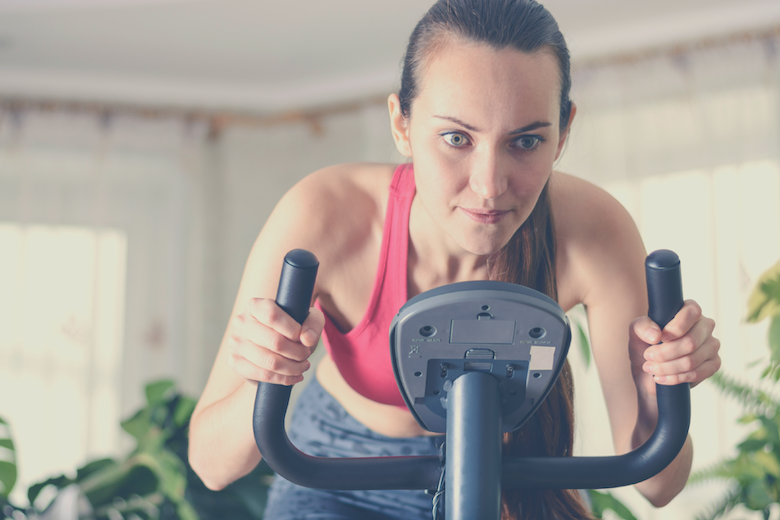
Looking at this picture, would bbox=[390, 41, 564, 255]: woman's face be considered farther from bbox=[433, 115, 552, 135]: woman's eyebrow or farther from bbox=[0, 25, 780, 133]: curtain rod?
bbox=[0, 25, 780, 133]: curtain rod

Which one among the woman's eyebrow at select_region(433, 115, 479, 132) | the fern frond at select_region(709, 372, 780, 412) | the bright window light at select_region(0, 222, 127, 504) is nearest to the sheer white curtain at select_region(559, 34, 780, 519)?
the fern frond at select_region(709, 372, 780, 412)

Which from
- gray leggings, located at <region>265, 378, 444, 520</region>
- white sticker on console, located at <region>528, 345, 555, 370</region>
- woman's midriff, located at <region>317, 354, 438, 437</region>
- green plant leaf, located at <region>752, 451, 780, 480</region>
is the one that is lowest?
green plant leaf, located at <region>752, 451, 780, 480</region>

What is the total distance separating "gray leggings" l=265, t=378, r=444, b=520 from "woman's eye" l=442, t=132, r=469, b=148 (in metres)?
0.54

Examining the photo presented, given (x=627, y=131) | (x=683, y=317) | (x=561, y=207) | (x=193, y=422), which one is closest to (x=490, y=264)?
(x=561, y=207)

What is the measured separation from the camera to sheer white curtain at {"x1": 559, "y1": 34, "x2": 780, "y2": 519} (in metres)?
2.36

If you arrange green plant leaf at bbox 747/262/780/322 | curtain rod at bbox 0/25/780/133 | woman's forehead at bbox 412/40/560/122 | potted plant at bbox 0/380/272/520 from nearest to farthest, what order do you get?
woman's forehead at bbox 412/40/560/122, green plant leaf at bbox 747/262/780/322, potted plant at bbox 0/380/272/520, curtain rod at bbox 0/25/780/133

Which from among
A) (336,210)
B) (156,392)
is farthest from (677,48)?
(156,392)

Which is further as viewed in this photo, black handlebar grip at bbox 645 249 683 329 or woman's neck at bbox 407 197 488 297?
woman's neck at bbox 407 197 488 297

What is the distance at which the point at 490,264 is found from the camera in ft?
3.29

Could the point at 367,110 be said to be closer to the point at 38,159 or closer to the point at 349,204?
the point at 38,159

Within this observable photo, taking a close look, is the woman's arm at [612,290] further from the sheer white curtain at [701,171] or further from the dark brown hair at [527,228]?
the sheer white curtain at [701,171]

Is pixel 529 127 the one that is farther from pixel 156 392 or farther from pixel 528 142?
pixel 156 392

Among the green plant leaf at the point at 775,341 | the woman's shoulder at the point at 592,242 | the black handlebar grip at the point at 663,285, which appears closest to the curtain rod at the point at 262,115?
the green plant leaf at the point at 775,341

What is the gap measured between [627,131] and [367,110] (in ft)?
3.91
